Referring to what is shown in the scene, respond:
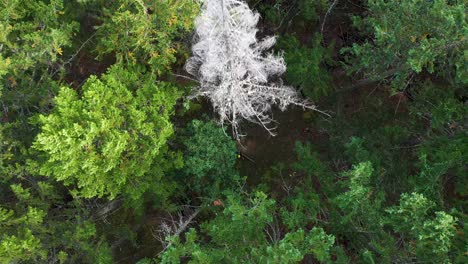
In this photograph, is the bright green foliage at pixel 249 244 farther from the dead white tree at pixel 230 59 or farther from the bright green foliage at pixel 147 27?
the bright green foliage at pixel 147 27

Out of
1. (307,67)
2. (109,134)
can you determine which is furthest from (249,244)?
(307,67)

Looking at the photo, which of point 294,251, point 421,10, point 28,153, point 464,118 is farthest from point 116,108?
point 464,118

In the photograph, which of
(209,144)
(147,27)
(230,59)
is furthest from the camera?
(209,144)

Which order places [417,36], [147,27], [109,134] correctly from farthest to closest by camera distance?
[147,27] → [417,36] → [109,134]

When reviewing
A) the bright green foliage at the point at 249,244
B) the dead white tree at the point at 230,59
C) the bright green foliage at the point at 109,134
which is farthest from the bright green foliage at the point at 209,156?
the bright green foliage at the point at 249,244

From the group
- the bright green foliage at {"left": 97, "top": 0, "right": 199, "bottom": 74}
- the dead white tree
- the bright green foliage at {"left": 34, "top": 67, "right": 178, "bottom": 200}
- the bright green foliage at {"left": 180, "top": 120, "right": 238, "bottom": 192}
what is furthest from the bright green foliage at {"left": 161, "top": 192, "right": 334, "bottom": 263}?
the bright green foliage at {"left": 97, "top": 0, "right": 199, "bottom": 74}

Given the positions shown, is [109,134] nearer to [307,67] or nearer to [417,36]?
[307,67]
